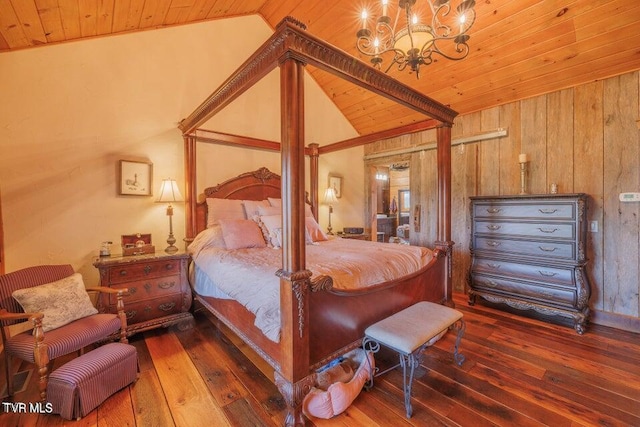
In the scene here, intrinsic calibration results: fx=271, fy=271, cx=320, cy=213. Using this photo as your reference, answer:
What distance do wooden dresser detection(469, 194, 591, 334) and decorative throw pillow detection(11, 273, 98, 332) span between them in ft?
12.9

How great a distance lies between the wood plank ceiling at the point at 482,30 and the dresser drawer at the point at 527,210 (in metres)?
1.36

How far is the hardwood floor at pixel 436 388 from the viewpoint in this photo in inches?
62.7

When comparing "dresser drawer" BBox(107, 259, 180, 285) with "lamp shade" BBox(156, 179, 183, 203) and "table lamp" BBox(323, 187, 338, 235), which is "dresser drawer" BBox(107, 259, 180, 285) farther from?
"table lamp" BBox(323, 187, 338, 235)

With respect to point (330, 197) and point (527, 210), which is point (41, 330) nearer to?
point (330, 197)

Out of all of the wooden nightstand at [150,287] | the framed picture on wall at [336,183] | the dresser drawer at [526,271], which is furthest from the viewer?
the framed picture on wall at [336,183]

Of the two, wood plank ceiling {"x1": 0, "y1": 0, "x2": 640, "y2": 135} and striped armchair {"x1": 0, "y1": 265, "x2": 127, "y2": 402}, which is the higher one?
wood plank ceiling {"x1": 0, "y1": 0, "x2": 640, "y2": 135}

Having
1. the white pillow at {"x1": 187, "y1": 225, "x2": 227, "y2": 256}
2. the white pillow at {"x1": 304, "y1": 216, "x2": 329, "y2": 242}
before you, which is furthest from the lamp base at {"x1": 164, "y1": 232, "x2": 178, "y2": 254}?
the white pillow at {"x1": 304, "y1": 216, "x2": 329, "y2": 242}

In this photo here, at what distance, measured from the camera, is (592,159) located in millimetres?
2896

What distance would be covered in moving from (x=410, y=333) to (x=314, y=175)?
3.08m

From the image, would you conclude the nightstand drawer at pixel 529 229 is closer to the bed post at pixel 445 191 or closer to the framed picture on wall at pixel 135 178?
the bed post at pixel 445 191

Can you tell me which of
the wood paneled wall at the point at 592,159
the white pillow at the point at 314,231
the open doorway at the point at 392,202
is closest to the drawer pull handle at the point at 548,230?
the wood paneled wall at the point at 592,159

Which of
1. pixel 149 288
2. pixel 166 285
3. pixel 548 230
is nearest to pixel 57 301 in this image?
pixel 149 288

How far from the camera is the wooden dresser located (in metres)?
2.69

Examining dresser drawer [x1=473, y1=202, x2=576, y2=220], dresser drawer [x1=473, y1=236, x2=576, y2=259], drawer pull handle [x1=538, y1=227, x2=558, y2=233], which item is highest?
dresser drawer [x1=473, y1=202, x2=576, y2=220]
